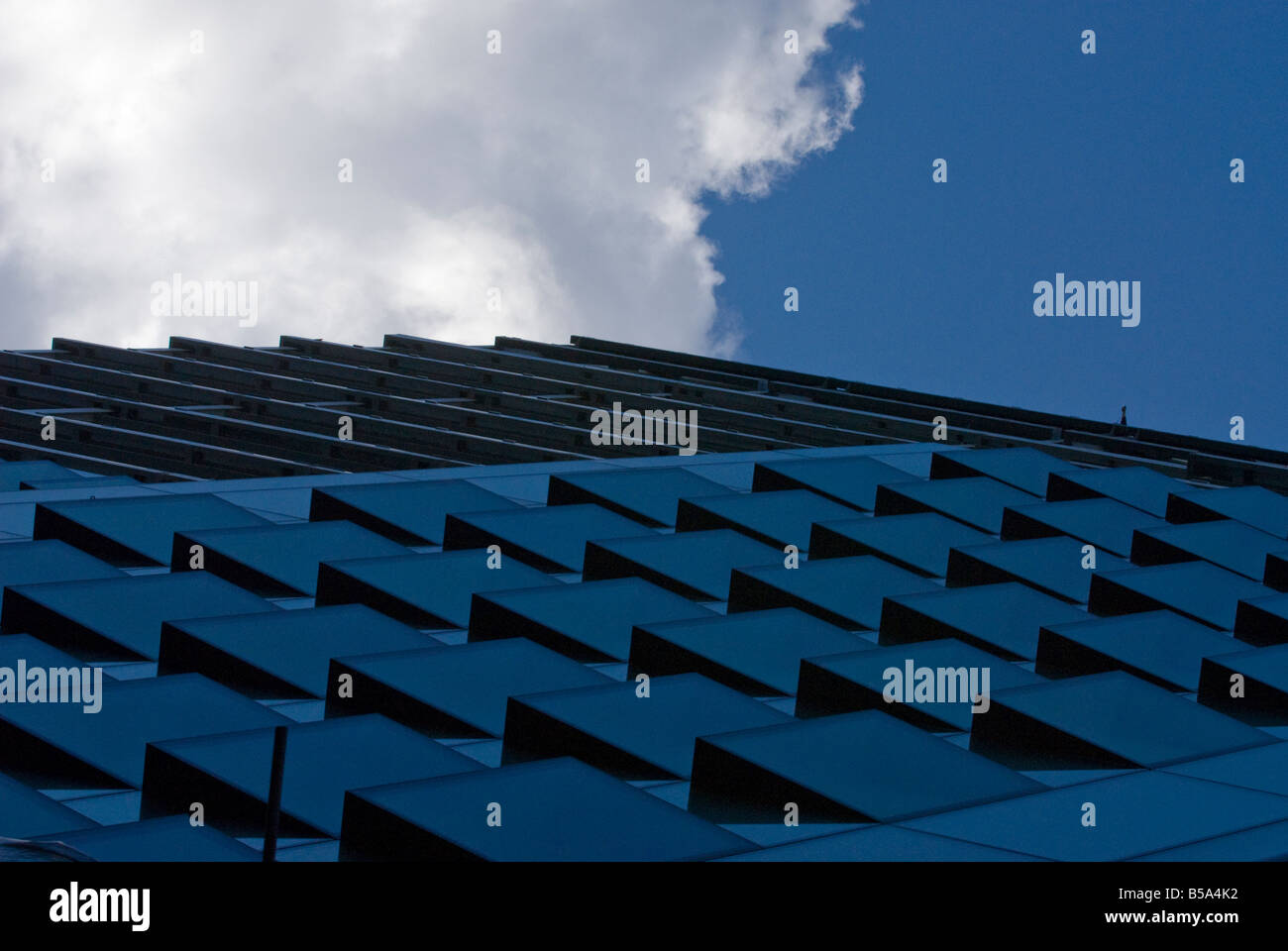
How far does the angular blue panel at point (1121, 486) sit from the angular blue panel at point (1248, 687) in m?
6.61

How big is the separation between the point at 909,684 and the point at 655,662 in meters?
2.07

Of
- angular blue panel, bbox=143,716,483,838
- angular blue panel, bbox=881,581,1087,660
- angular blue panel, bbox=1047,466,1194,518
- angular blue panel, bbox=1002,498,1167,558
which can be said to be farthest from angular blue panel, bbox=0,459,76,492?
angular blue panel, bbox=1047,466,1194,518

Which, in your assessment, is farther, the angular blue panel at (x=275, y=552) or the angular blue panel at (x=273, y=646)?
the angular blue panel at (x=275, y=552)

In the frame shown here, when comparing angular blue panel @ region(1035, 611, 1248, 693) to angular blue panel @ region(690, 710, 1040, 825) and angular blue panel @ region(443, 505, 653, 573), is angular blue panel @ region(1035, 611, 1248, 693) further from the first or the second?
angular blue panel @ region(443, 505, 653, 573)

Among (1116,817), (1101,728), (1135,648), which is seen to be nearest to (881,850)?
(1116,817)

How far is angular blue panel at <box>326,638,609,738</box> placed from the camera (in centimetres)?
1116

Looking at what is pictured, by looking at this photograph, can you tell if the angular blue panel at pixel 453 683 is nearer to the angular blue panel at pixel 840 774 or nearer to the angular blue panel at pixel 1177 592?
the angular blue panel at pixel 840 774

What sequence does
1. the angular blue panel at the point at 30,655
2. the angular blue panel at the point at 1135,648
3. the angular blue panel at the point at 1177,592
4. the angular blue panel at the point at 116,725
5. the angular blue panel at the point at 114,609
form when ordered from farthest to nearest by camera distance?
the angular blue panel at the point at 1177,592 < the angular blue panel at the point at 1135,648 < the angular blue panel at the point at 114,609 < the angular blue panel at the point at 30,655 < the angular blue panel at the point at 116,725

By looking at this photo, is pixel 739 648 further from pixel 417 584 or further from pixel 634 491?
pixel 634 491

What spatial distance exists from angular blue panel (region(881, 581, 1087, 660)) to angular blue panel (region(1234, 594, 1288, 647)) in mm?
1858

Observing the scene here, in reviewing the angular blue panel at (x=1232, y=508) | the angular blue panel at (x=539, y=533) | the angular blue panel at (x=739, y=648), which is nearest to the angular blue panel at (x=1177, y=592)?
the angular blue panel at (x=1232, y=508)

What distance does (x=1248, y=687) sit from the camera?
14.0 m

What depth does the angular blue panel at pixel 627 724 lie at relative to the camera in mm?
10797

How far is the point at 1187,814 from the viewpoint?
35.6ft
